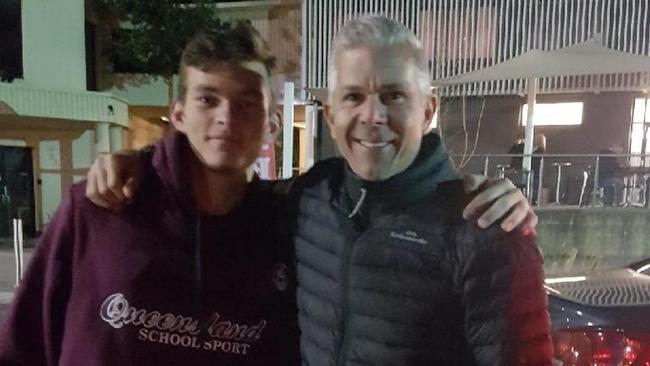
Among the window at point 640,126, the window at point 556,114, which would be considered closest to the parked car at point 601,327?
the window at point 556,114

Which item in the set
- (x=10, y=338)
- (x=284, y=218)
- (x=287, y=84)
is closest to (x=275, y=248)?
(x=284, y=218)

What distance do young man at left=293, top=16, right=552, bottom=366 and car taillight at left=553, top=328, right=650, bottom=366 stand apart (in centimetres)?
118

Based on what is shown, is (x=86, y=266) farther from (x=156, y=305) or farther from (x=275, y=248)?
(x=275, y=248)

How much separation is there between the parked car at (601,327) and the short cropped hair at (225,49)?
1683 millimetres

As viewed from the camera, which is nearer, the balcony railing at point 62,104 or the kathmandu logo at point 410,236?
the kathmandu logo at point 410,236

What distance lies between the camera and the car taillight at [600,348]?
230 centimetres

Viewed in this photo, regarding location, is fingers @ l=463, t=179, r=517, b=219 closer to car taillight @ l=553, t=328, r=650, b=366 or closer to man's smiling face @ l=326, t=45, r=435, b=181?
man's smiling face @ l=326, t=45, r=435, b=181

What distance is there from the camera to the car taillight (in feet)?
7.54

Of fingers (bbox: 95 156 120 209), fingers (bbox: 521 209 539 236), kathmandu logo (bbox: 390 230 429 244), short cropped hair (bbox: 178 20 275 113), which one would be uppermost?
short cropped hair (bbox: 178 20 275 113)

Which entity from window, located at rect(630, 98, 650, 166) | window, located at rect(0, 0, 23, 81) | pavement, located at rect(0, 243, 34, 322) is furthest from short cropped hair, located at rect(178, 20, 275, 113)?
window, located at rect(0, 0, 23, 81)

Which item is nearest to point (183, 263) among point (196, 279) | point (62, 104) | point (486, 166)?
point (196, 279)

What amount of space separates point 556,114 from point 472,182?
1177 cm

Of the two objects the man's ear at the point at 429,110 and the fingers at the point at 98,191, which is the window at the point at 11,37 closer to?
the fingers at the point at 98,191

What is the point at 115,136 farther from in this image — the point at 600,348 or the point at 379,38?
the point at 379,38
